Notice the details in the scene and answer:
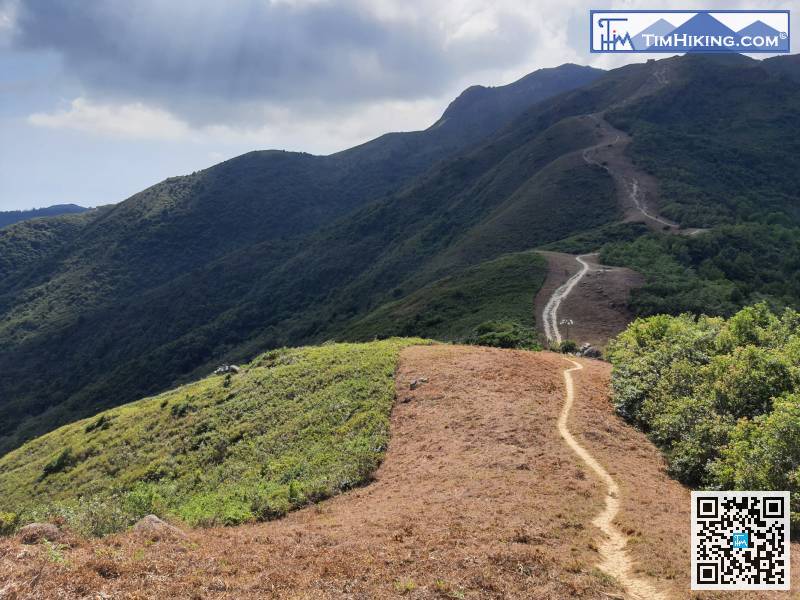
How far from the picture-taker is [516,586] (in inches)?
358

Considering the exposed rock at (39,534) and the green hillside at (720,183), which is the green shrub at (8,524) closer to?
the exposed rock at (39,534)

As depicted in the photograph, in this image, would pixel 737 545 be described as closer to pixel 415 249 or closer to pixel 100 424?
pixel 100 424

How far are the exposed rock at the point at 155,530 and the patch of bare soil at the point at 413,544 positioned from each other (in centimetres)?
28

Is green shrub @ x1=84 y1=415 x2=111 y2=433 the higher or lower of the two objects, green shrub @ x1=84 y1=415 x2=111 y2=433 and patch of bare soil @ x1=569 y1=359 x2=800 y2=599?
the lower

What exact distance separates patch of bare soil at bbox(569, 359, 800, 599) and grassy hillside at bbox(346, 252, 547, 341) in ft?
74.4

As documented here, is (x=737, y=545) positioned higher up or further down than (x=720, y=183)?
further down

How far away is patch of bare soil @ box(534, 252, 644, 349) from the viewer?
42031mm

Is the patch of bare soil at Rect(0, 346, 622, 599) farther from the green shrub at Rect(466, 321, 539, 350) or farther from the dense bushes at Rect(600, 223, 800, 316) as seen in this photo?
the dense bushes at Rect(600, 223, 800, 316)

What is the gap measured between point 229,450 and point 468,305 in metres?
34.3

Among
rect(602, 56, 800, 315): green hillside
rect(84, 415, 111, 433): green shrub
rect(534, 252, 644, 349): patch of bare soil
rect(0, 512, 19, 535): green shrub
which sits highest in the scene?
rect(602, 56, 800, 315): green hillside

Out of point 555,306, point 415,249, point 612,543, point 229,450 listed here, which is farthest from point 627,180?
point 612,543

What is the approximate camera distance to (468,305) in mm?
53875

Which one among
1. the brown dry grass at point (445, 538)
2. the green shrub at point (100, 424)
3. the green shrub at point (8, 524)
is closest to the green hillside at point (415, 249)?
the green shrub at point (100, 424)

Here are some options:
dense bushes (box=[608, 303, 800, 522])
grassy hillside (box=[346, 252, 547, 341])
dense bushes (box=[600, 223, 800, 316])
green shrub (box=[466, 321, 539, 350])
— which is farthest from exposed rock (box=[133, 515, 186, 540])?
dense bushes (box=[600, 223, 800, 316])
